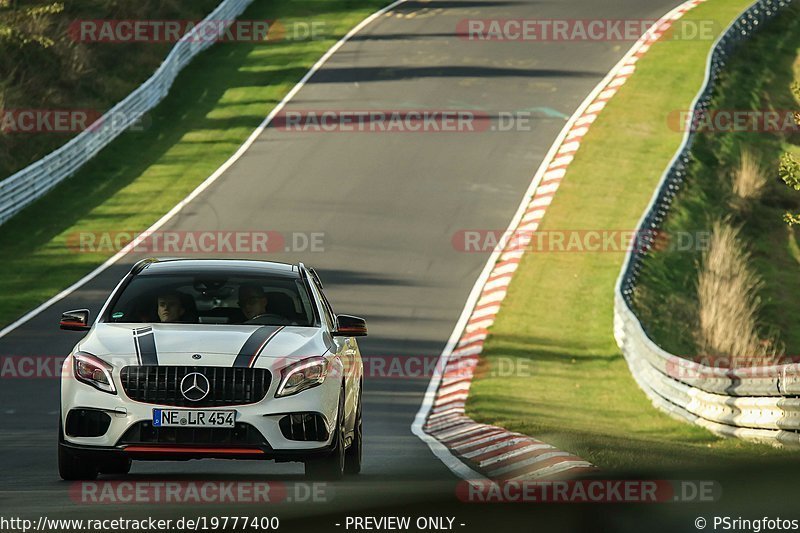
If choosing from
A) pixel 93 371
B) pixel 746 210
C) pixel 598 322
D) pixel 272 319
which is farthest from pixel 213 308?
pixel 746 210

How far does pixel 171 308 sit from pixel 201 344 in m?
0.97

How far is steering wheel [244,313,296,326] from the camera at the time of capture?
11266 mm

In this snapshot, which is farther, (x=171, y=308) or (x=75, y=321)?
(x=171, y=308)

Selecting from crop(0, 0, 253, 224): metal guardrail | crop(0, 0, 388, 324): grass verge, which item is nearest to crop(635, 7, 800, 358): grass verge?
crop(0, 0, 388, 324): grass verge

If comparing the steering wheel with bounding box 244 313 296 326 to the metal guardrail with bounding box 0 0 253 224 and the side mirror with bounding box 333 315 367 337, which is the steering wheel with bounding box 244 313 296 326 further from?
the metal guardrail with bounding box 0 0 253 224

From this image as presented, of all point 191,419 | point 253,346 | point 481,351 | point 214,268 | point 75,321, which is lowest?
point 481,351

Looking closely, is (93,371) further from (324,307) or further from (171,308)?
(324,307)

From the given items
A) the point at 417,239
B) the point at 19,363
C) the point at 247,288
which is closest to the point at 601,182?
the point at 417,239

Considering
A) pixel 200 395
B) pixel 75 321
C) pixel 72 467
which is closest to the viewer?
pixel 200 395

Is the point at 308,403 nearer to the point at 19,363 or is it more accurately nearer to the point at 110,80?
the point at 19,363

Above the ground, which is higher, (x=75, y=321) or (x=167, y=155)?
(x=167, y=155)

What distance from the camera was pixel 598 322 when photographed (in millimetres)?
25812

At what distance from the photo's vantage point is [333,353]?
35.9 feet

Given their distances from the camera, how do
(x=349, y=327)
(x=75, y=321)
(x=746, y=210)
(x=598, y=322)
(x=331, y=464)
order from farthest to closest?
(x=746, y=210)
(x=598, y=322)
(x=349, y=327)
(x=75, y=321)
(x=331, y=464)
